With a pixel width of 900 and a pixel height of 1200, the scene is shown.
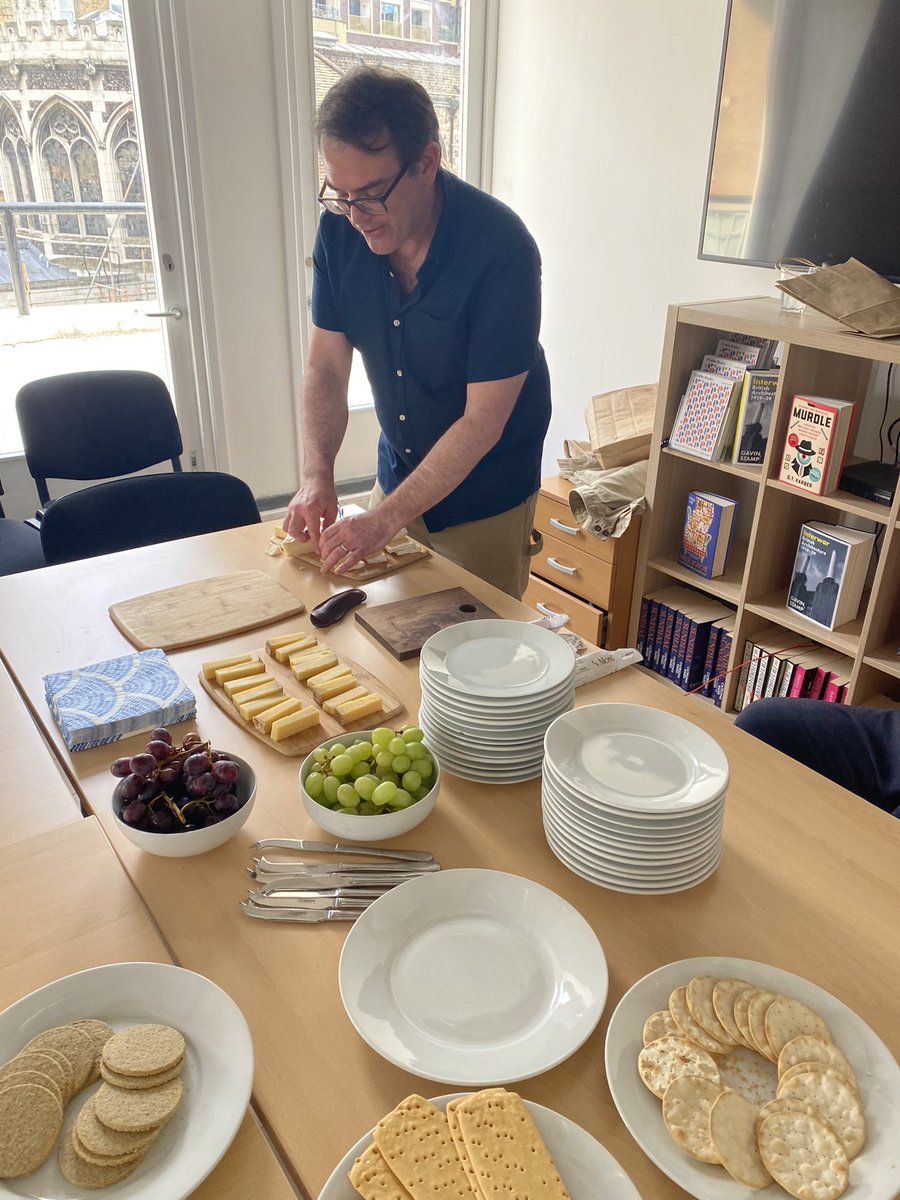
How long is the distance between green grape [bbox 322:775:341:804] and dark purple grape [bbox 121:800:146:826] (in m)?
0.21

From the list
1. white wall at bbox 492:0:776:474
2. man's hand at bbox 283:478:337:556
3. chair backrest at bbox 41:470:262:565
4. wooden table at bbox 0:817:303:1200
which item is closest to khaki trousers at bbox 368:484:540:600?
man's hand at bbox 283:478:337:556

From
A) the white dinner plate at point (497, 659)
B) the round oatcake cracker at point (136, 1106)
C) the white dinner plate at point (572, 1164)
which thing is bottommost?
the white dinner plate at point (572, 1164)

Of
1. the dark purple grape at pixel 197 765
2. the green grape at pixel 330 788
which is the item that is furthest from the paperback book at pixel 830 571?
the dark purple grape at pixel 197 765

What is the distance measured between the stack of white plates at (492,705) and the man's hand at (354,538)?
1.40ft

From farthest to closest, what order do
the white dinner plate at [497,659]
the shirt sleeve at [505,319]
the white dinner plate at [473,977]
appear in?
the shirt sleeve at [505,319] < the white dinner plate at [497,659] < the white dinner plate at [473,977]

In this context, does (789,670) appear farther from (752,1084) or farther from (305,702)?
(752,1084)

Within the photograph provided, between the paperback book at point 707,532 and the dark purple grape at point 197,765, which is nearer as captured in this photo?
the dark purple grape at point 197,765

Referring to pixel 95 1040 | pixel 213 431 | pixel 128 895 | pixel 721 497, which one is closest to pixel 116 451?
pixel 213 431

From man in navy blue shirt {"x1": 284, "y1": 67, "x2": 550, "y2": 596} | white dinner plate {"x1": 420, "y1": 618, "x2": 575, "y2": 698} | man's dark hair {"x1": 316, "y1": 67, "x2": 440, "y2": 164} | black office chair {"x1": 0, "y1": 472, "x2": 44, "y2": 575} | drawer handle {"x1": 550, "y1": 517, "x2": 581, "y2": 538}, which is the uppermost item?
man's dark hair {"x1": 316, "y1": 67, "x2": 440, "y2": 164}

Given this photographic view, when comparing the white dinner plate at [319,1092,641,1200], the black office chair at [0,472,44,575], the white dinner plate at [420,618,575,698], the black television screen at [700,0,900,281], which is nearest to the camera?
the white dinner plate at [319,1092,641,1200]

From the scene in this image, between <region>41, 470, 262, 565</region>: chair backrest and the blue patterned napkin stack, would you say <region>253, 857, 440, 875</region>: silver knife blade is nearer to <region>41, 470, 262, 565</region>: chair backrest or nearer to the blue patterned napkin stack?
the blue patterned napkin stack

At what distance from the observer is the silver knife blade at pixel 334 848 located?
1.01m

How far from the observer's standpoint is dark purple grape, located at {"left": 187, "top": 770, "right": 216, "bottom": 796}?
995 millimetres

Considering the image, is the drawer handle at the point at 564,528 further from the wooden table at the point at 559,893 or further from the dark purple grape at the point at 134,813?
the dark purple grape at the point at 134,813
